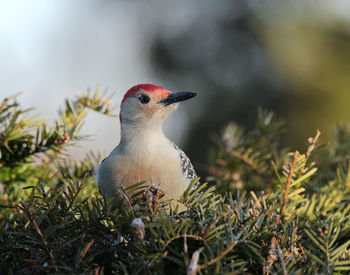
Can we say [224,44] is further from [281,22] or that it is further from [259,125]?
[259,125]

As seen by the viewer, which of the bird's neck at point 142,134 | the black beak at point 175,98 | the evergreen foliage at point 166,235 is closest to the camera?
the evergreen foliage at point 166,235

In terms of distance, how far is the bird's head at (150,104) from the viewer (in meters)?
2.63

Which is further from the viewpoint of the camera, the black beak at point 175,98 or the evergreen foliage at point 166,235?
the black beak at point 175,98

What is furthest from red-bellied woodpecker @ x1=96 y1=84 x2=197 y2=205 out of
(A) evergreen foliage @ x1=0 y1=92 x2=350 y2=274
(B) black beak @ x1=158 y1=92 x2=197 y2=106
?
(A) evergreen foliage @ x1=0 y1=92 x2=350 y2=274

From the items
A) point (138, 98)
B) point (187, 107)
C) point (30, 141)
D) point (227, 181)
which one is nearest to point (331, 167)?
point (227, 181)

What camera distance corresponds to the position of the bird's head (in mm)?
2633

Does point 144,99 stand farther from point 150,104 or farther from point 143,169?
point 143,169

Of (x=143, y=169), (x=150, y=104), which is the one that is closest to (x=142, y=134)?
(x=150, y=104)

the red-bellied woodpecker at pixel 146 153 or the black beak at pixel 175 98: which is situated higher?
the black beak at pixel 175 98

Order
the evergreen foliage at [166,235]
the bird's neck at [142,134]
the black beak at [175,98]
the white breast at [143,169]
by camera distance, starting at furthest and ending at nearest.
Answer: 1. the black beak at [175,98]
2. the bird's neck at [142,134]
3. the white breast at [143,169]
4. the evergreen foliage at [166,235]

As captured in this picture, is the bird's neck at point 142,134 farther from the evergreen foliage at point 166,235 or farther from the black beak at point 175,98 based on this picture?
the evergreen foliage at point 166,235

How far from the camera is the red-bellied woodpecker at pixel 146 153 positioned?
2.08m

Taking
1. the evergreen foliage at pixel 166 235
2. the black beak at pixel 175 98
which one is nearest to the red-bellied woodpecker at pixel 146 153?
the black beak at pixel 175 98

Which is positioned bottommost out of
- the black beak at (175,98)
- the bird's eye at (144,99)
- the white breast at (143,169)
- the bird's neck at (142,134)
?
the white breast at (143,169)
